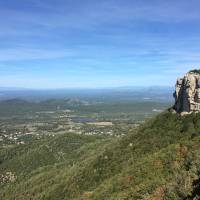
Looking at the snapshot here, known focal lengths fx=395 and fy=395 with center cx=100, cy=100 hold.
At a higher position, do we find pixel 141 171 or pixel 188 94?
pixel 188 94

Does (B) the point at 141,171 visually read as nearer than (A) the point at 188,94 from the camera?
Yes

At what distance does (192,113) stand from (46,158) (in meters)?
101

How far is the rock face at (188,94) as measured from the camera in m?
104

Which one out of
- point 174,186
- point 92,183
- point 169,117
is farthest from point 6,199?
point 174,186

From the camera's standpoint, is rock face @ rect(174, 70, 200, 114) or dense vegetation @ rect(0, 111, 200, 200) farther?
rock face @ rect(174, 70, 200, 114)

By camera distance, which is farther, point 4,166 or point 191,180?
point 4,166

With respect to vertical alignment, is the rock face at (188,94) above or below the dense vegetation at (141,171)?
above

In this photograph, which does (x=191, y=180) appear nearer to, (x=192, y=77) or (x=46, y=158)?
(x=192, y=77)

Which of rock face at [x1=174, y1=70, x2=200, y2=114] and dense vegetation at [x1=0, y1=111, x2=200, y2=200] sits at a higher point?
rock face at [x1=174, y1=70, x2=200, y2=114]

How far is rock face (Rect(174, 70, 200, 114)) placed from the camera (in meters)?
104

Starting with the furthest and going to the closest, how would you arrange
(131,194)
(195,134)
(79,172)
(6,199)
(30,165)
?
(30,165) < (6,199) < (79,172) < (195,134) < (131,194)

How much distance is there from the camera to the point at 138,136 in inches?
4176

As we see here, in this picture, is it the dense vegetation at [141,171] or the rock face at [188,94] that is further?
the rock face at [188,94]

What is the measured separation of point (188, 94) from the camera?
107 meters
